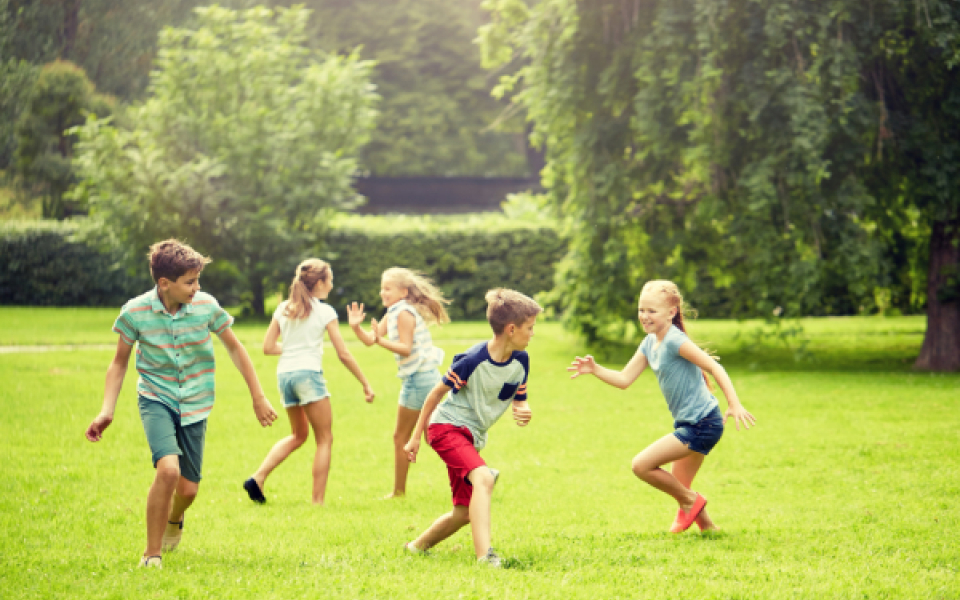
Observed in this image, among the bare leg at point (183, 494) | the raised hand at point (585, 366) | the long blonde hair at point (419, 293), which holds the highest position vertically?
the long blonde hair at point (419, 293)

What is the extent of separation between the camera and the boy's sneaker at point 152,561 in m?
5.02

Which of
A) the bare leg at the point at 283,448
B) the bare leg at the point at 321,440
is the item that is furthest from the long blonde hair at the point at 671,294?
the bare leg at the point at 283,448

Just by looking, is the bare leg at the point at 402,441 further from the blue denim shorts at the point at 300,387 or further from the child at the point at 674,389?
the child at the point at 674,389

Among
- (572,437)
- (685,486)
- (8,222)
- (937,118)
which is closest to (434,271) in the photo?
(8,222)

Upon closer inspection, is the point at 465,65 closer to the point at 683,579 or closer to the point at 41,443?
the point at 41,443

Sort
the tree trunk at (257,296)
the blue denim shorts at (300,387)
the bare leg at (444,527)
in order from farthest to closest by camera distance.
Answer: the tree trunk at (257,296) → the blue denim shorts at (300,387) → the bare leg at (444,527)

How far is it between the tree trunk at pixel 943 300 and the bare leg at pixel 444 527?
12307 mm

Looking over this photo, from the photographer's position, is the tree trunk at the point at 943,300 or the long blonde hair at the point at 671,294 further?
the tree trunk at the point at 943,300

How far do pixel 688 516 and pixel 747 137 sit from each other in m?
10.4

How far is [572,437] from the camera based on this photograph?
34.2 ft

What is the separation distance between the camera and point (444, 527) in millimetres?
5270

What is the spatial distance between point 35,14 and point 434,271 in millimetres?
11903

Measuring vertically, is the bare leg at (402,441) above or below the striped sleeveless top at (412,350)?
below

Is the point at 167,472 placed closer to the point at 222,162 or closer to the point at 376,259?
the point at 222,162
